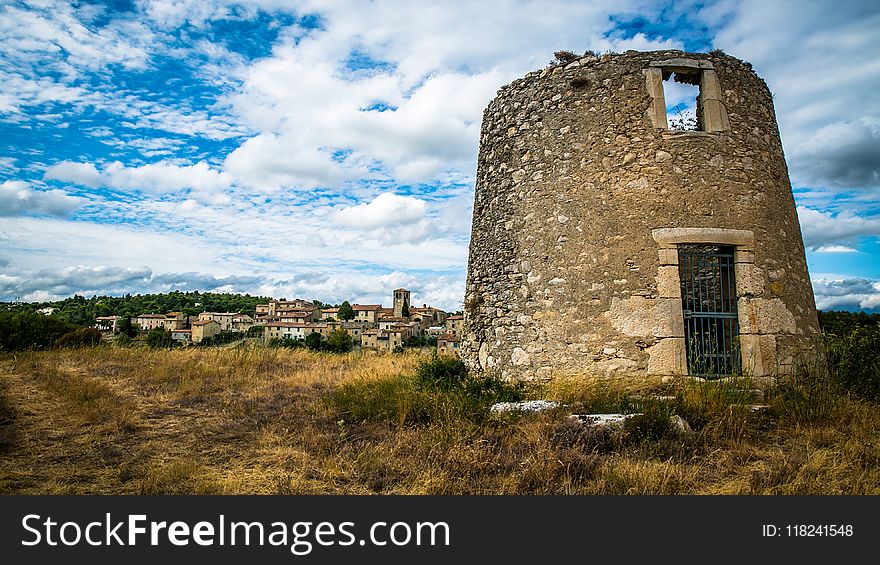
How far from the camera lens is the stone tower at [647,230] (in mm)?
7344

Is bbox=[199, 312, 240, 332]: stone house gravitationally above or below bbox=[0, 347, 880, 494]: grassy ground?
above

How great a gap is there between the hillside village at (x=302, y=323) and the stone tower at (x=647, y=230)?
1594 centimetres

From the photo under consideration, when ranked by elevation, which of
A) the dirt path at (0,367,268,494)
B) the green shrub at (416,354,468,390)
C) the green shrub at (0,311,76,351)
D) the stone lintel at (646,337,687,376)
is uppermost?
the green shrub at (0,311,76,351)

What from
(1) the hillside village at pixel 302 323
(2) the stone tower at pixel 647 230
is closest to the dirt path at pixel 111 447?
(2) the stone tower at pixel 647 230

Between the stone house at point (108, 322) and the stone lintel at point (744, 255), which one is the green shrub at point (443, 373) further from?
the stone house at point (108, 322)

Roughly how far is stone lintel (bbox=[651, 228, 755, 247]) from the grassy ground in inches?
80.6

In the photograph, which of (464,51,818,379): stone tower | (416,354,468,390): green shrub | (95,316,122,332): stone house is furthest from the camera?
(95,316,122,332): stone house

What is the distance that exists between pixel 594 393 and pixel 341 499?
4.21 meters

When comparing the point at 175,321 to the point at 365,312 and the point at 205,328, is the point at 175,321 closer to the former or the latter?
the point at 205,328

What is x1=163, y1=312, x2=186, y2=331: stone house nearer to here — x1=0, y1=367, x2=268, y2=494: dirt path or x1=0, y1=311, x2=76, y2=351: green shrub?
x1=0, y1=311, x2=76, y2=351: green shrub

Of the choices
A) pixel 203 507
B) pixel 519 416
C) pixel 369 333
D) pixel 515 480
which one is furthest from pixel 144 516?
pixel 369 333

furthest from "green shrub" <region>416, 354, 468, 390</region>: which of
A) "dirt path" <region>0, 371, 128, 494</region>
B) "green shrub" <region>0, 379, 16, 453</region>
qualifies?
"green shrub" <region>0, 379, 16, 453</region>

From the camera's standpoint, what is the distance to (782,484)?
426 centimetres

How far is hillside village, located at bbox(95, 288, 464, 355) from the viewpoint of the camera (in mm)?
27047
